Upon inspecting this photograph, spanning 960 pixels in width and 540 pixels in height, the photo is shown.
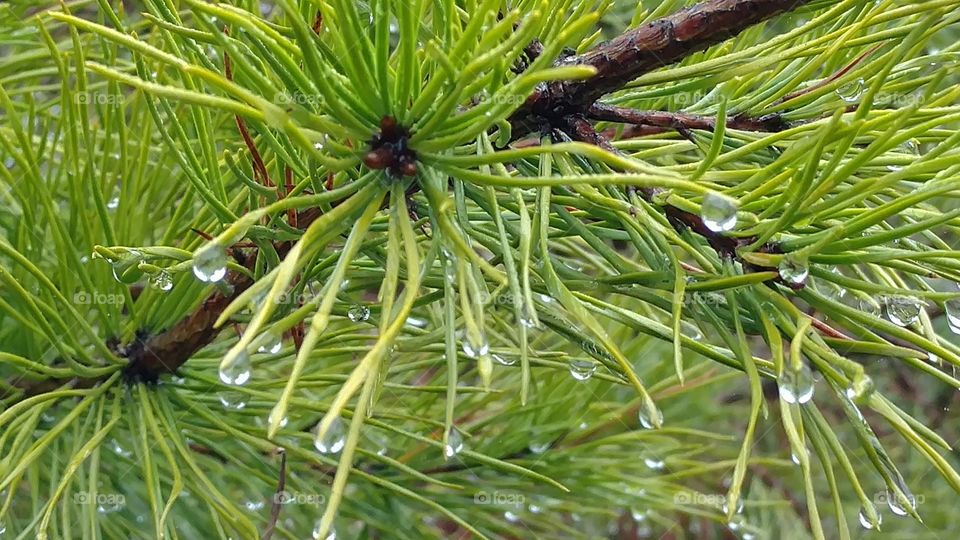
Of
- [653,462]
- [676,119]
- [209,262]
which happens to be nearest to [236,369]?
[209,262]

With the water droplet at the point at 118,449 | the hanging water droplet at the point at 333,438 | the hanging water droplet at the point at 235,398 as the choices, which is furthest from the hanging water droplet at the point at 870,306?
the water droplet at the point at 118,449

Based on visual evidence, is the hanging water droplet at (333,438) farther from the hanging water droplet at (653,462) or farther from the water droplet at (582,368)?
the hanging water droplet at (653,462)

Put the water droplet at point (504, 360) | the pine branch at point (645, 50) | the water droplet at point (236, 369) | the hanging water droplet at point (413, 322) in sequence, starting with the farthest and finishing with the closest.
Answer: the hanging water droplet at point (413, 322)
the water droplet at point (504, 360)
the pine branch at point (645, 50)
the water droplet at point (236, 369)

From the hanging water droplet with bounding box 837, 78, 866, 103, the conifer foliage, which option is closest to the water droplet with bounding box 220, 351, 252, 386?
the conifer foliage

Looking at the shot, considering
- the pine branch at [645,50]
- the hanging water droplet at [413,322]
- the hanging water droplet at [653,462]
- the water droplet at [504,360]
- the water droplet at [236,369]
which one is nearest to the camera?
the water droplet at [236,369]

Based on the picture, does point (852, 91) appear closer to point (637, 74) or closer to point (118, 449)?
point (637, 74)

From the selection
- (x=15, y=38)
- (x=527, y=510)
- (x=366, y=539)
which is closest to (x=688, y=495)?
(x=527, y=510)

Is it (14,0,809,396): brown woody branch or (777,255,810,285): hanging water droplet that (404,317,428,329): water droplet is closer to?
(14,0,809,396): brown woody branch
